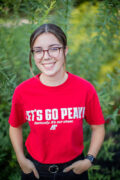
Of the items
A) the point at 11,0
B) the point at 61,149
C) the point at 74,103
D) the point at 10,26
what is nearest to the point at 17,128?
the point at 61,149

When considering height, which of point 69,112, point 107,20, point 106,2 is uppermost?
point 106,2

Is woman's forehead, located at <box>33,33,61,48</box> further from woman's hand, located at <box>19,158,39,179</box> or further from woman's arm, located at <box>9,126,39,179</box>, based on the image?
woman's hand, located at <box>19,158,39,179</box>

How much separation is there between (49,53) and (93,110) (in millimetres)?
460

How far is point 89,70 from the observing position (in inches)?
89.7

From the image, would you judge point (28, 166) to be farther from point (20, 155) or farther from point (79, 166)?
point (79, 166)

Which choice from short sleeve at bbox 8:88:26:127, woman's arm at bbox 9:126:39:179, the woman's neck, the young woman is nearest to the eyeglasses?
the young woman

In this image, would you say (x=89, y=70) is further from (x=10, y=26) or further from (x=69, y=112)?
(x=69, y=112)

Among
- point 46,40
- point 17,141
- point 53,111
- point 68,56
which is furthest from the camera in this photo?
point 68,56

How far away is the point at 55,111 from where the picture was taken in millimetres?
1135

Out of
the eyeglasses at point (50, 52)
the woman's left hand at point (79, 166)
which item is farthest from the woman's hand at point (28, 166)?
the eyeglasses at point (50, 52)

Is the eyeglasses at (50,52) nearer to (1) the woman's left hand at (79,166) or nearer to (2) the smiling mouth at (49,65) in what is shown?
(2) the smiling mouth at (49,65)

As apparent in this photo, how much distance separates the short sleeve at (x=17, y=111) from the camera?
1.15 m

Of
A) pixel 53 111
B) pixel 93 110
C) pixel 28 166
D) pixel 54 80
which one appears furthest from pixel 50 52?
pixel 28 166

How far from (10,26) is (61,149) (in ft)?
5.02
